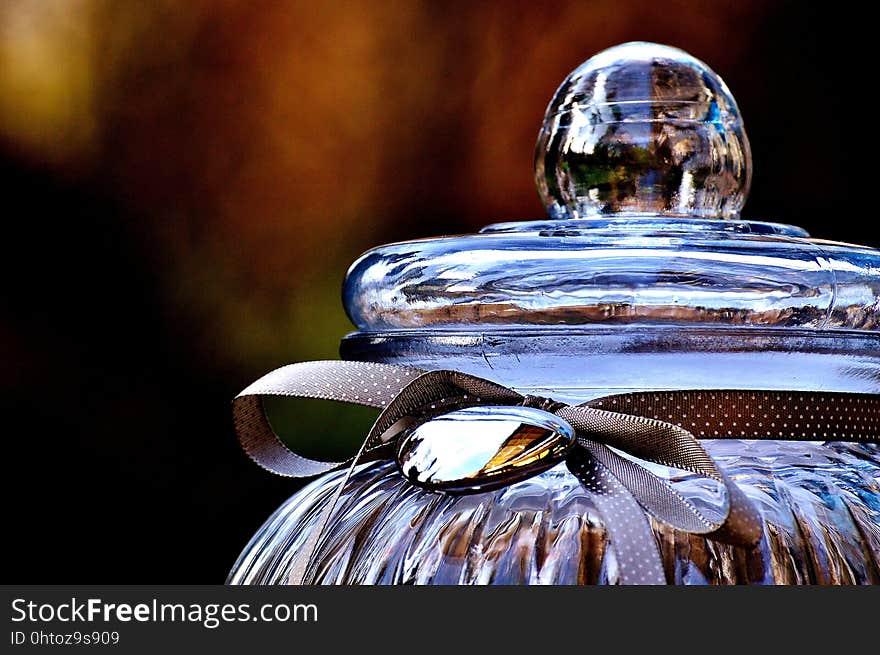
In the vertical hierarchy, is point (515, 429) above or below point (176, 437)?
above

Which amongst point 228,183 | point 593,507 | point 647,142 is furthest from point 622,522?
point 228,183

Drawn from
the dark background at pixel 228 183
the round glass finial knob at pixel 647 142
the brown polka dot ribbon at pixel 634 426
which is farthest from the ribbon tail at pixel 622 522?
the dark background at pixel 228 183

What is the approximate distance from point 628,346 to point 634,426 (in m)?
0.02

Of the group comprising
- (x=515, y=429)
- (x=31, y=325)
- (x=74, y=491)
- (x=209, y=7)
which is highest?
(x=209, y=7)

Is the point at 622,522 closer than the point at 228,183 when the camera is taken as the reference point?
Yes

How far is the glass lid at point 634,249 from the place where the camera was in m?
0.33

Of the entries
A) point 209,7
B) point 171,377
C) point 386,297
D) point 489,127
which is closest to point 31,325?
point 171,377

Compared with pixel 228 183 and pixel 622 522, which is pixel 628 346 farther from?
pixel 228 183

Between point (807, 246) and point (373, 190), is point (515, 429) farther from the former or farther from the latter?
point (373, 190)

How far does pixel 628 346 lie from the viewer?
0.34 metres

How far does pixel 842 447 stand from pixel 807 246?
0.06 metres

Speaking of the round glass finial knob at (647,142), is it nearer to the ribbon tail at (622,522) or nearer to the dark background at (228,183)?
the ribbon tail at (622,522)

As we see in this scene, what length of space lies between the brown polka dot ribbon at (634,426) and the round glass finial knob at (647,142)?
0.08 metres

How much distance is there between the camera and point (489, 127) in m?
1.17
